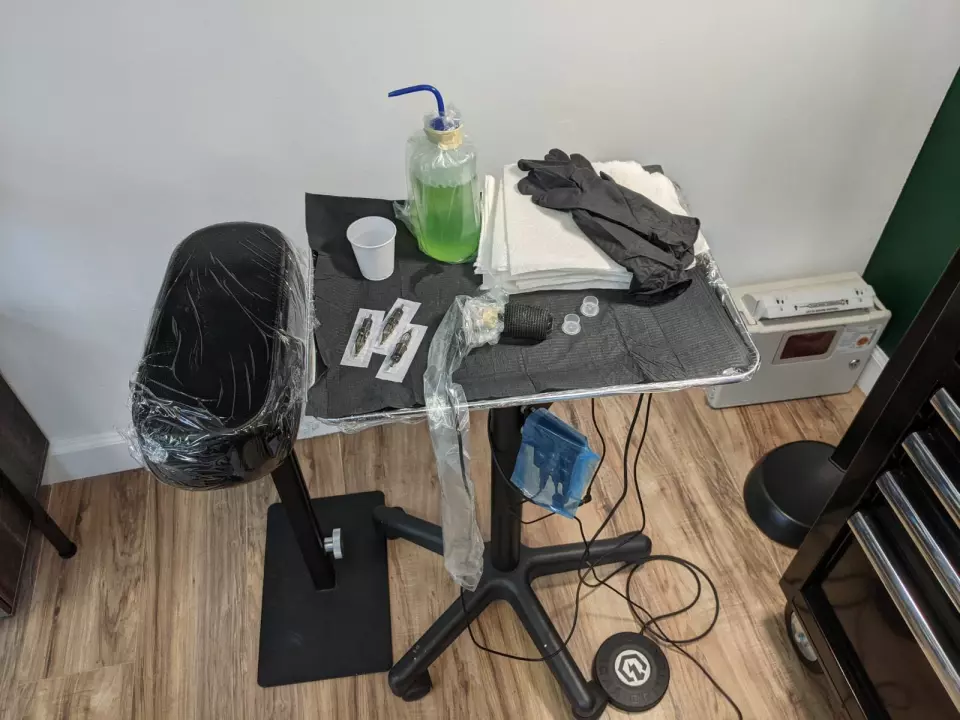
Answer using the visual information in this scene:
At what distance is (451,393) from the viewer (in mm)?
924

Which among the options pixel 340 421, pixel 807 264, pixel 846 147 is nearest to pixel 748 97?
pixel 846 147

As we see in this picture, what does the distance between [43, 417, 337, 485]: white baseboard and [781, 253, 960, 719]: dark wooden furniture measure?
105 cm

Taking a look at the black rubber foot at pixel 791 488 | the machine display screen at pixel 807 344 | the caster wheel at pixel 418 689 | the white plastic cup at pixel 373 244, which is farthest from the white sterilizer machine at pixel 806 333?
the caster wheel at pixel 418 689

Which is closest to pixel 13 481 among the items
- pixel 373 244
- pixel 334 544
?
pixel 334 544

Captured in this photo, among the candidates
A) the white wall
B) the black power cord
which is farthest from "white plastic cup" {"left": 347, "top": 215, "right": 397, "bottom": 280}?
the black power cord

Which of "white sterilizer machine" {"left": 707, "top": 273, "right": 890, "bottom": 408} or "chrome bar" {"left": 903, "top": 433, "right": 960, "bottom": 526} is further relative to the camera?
"white sterilizer machine" {"left": 707, "top": 273, "right": 890, "bottom": 408}

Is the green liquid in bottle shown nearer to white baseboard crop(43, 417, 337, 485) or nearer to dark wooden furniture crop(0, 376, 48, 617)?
white baseboard crop(43, 417, 337, 485)

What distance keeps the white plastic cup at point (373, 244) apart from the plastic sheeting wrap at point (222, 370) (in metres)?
0.10

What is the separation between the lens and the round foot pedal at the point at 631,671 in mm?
1379

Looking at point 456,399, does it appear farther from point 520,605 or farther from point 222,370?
point 520,605

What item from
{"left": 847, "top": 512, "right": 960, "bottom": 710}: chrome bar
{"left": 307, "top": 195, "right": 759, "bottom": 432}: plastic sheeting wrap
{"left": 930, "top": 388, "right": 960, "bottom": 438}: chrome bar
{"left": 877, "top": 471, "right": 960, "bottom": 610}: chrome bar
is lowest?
{"left": 847, "top": 512, "right": 960, "bottom": 710}: chrome bar

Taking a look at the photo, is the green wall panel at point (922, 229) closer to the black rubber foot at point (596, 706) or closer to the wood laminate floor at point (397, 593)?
the wood laminate floor at point (397, 593)

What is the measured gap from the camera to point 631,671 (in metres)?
1.42

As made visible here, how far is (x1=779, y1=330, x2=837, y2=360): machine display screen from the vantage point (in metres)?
1.68
